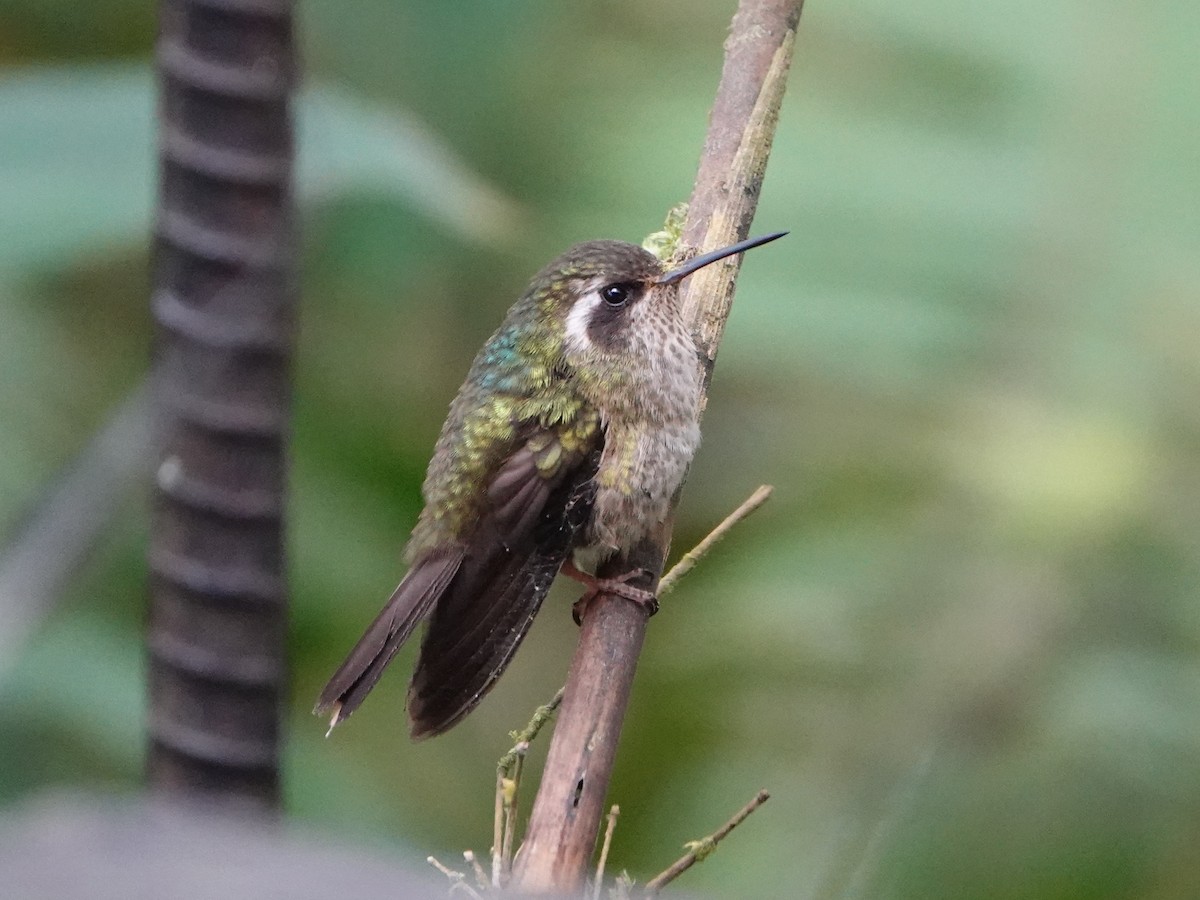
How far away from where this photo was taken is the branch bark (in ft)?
6.12

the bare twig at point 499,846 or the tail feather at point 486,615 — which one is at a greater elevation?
the bare twig at point 499,846

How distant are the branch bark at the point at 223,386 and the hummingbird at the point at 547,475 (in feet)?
2.27

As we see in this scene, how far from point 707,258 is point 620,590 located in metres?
0.65

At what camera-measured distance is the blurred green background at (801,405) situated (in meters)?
3.22

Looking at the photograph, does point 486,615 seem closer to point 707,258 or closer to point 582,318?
point 582,318

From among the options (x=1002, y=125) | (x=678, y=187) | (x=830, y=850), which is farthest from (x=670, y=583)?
(x=1002, y=125)

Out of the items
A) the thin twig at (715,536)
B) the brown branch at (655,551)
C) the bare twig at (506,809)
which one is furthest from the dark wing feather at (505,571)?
the bare twig at (506,809)

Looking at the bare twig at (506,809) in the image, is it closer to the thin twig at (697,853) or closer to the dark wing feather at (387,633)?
the thin twig at (697,853)

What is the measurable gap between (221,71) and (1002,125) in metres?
2.78

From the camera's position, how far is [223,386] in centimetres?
188

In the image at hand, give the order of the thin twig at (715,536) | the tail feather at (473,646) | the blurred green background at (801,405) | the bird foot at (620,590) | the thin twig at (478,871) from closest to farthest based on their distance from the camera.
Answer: the thin twig at (478,871)
the thin twig at (715,536)
the bird foot at (620,590)
the tail feather at (473,646)
the blurred green background at (801,405)

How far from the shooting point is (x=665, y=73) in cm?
454

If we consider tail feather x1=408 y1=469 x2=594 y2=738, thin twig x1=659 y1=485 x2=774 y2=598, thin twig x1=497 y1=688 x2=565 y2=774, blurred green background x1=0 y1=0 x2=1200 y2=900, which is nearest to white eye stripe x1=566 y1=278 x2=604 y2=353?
tail feather x1=408 y1=469 x2=594 y2=738

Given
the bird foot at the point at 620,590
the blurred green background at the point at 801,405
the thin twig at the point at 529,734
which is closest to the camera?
the thin twig at the point at 529,734
